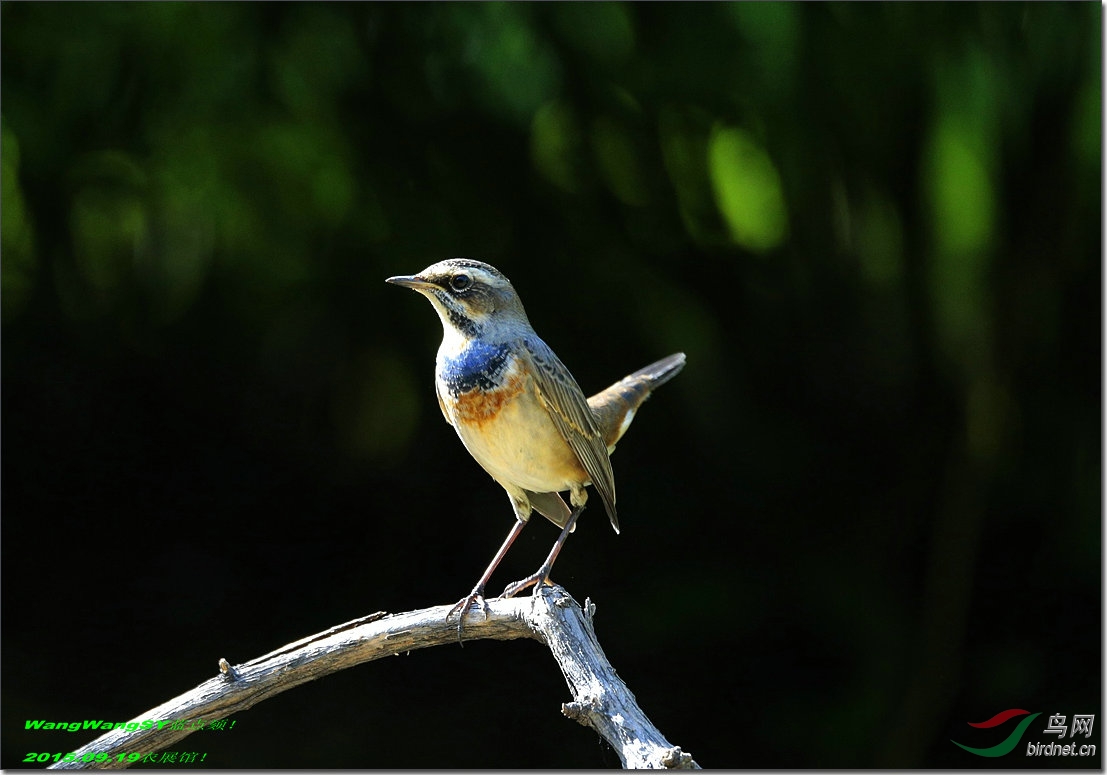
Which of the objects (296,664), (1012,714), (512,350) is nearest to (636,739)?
(296,664)

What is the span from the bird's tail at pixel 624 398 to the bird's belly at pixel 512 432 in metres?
0.35

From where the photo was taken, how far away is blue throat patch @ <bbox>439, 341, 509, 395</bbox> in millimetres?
2654

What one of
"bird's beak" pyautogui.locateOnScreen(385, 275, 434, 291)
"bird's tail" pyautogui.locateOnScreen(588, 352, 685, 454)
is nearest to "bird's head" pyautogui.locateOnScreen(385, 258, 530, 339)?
"bird's beak" pyautogui.locateOnScreen(385, 275, 434, 291)

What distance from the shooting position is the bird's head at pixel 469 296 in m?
2.64

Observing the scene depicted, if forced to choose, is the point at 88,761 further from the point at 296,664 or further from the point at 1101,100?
the point at 1101,100

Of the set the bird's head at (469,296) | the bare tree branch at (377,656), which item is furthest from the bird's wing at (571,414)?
the bare tree branch at (377,656)

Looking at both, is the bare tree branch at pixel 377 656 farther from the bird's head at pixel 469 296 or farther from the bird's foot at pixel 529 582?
the bird's head at pixel 469 296

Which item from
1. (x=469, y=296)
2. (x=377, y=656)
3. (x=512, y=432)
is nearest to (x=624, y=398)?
(x=512, y=432)

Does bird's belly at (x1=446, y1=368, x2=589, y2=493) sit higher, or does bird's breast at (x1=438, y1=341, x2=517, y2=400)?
bird's breast at (x1=438, y1=341, x2=517, y2=400)

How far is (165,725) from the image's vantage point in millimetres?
2342

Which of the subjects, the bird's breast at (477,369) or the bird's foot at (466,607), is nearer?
the bird's foot at (466,607)

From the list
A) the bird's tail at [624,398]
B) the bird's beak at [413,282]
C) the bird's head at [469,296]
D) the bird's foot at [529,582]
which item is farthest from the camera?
the bird's tail at [624,398]

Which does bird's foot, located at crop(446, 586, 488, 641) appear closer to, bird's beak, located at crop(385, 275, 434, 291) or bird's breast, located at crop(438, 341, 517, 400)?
bird's breast, located at crop(438, 341, 517, 400)

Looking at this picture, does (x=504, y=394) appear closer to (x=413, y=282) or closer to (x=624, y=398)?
(x=413, y=282)
